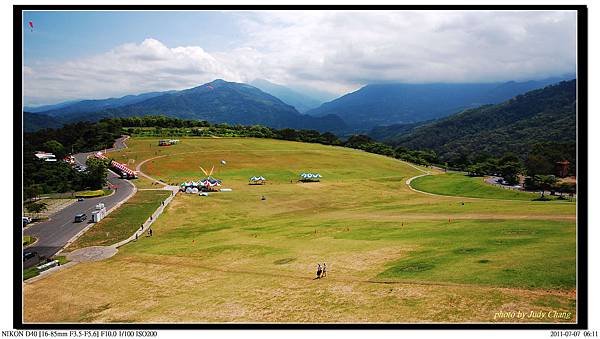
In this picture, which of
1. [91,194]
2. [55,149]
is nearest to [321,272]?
[91,194]

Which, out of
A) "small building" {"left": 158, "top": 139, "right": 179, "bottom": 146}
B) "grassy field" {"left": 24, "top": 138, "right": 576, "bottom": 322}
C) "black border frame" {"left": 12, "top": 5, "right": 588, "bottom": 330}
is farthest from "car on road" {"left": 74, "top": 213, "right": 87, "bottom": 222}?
"small building" {"left": 158, "top": 139, "right": 179, "bottom": 146}

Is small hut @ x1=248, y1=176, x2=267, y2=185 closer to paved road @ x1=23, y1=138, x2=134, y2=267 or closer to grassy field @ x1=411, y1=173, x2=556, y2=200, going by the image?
paved road @ x1=23, y1=138, x2=134, y2=267

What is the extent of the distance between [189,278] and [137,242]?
Answer: 14943mm

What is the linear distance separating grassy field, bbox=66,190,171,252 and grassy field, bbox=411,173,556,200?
5016cm

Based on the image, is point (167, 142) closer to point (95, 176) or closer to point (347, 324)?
point (95, 176)

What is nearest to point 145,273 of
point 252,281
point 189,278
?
point 189,278

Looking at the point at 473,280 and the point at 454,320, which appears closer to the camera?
the point at 454,320

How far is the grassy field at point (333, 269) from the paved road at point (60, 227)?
24.2ft

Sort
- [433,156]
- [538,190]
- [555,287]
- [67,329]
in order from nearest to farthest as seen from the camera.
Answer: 1. [67,329]
2. [555,287]
3. [538,190]
4. [433,156]

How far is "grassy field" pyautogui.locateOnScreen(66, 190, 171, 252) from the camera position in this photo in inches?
1697

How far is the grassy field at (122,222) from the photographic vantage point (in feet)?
141

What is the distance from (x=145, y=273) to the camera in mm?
31969

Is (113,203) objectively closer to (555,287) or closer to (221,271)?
(221,271)

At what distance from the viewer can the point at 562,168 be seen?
63.5 metres
